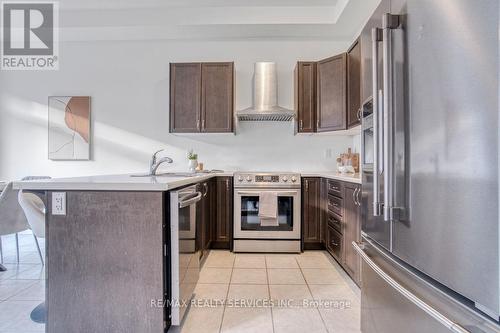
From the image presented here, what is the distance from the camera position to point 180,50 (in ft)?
12.9

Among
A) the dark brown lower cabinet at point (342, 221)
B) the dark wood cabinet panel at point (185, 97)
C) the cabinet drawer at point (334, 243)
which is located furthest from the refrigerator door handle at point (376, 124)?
the dark wood cabinet panel at point (185, 97)

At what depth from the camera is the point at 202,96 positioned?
11.6 feet

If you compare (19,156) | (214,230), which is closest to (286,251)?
(214,230)

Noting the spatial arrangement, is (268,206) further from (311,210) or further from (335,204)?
(335,204)

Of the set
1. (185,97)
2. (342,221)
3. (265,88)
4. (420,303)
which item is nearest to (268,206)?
(342,221)

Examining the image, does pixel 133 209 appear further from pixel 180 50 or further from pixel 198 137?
pixel 180 50

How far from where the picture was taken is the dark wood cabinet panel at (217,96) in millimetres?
3521

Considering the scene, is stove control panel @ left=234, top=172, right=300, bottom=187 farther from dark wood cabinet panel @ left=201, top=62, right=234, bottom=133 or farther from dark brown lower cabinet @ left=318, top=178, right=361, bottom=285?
dark wood cabinet panel @ left=201, top=62, right=234, bottom=133

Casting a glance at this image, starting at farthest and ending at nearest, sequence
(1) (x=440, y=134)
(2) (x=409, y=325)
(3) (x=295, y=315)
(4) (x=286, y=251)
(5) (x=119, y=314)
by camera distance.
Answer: (4) (x=286, y=251), (3) (x=295, y=315), (5) (x=119, y=314), (2) (x=409, y=325), (1) (x=440, y=134)

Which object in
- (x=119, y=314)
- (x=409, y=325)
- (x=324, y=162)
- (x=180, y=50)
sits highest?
(x=180, y=50)

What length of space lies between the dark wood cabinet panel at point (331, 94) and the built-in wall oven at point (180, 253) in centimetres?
203

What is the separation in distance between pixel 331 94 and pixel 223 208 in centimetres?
187

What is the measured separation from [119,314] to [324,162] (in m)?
3.12

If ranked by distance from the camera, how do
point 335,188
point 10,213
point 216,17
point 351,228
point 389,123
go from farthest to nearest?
point 216,17
point 335,188
point 10,213
point 351,228
point 389,123
